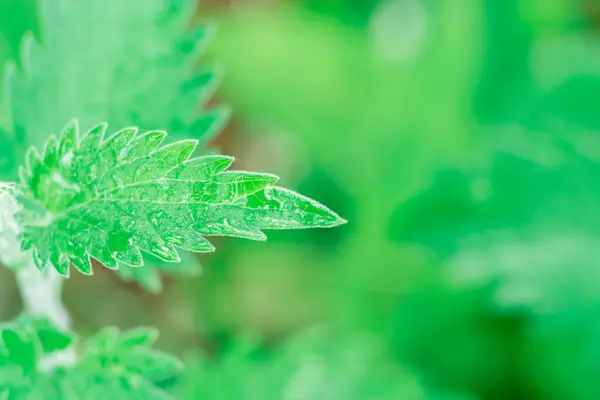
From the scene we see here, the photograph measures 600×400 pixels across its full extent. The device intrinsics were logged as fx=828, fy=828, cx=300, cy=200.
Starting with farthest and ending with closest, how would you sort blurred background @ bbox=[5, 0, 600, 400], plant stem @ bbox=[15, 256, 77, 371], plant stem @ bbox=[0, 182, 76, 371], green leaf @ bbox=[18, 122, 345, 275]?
1. blurred background @ bbox=[5, 0, 600, 400]
2. plant stem @ bbox=[15, 256, 77, 371]
3. plant stem @ bbox=[0, 182, 76, 371]
4. green leaf @ bbox=[18, 122, 345, 275]

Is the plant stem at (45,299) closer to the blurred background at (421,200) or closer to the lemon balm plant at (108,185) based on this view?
the lemon balm plant at (108,185)

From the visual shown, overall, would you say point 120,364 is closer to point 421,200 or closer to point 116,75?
point 116,75

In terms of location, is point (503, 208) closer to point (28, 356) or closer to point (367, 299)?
point (367, 299)

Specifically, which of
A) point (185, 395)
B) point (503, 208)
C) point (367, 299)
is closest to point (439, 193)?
point (503, 208)

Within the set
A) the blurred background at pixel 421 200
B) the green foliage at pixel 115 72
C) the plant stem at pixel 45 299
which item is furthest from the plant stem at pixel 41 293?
the blurred background at pixel 421 200

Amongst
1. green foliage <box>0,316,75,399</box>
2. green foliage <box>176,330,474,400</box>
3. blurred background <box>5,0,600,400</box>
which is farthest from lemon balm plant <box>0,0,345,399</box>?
blurred background <box>5,0,600,400</box>

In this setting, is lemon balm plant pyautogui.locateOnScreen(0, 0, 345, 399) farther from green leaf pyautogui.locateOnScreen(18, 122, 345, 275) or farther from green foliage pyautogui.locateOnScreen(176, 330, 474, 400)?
green foliage pyautogui.locateOnScreen(176, 330, 474, 400)

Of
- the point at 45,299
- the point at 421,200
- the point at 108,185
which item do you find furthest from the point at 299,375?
the point at 421,200
